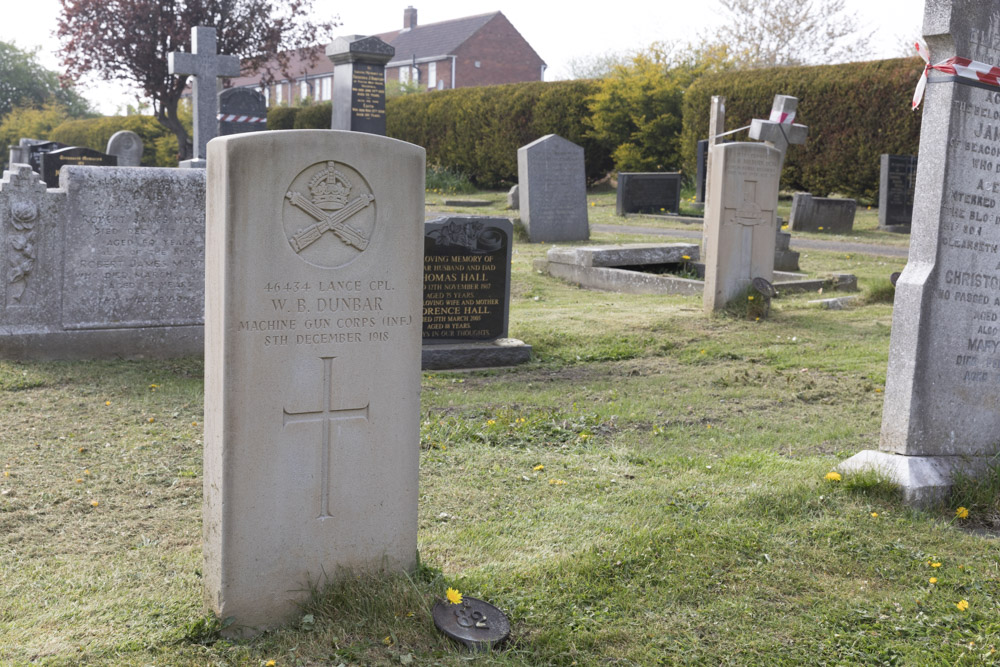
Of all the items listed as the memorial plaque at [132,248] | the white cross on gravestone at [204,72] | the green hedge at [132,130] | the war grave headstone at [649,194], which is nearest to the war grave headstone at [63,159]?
the white cross on gravestone at [204,72]

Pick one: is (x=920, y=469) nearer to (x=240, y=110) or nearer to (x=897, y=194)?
(x=897, y=194)

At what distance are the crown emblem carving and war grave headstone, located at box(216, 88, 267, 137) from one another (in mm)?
17098

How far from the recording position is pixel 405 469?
3420mm

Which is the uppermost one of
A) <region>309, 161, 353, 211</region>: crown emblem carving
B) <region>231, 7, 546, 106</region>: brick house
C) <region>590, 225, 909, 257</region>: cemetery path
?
<region>231, 7, 546, 106</region>: brick house

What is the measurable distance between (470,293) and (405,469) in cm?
480

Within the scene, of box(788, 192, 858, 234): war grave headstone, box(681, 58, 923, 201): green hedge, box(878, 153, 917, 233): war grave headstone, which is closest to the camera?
box(788, 192, 858, 234): war grave headstone

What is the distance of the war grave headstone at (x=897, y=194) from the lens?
1828cm

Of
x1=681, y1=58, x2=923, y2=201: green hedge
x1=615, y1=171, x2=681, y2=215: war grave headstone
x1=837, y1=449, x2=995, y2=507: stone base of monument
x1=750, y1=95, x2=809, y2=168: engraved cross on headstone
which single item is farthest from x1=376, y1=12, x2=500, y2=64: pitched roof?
x1=837, y1=449, x2=995, y2=507: stone base of monument

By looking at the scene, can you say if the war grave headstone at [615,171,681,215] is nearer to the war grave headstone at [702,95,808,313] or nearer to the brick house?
the war grave headstone at [702,95,808,313]

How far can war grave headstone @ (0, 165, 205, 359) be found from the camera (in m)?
7.14

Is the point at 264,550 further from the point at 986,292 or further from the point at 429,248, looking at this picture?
the point at 429,248

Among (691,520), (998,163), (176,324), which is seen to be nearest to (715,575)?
(691,520)

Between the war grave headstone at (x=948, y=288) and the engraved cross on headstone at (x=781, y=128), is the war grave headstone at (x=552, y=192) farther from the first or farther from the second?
the war grave headstone at (x=948, y=288)

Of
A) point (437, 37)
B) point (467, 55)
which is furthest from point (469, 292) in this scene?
point (437, 37)
